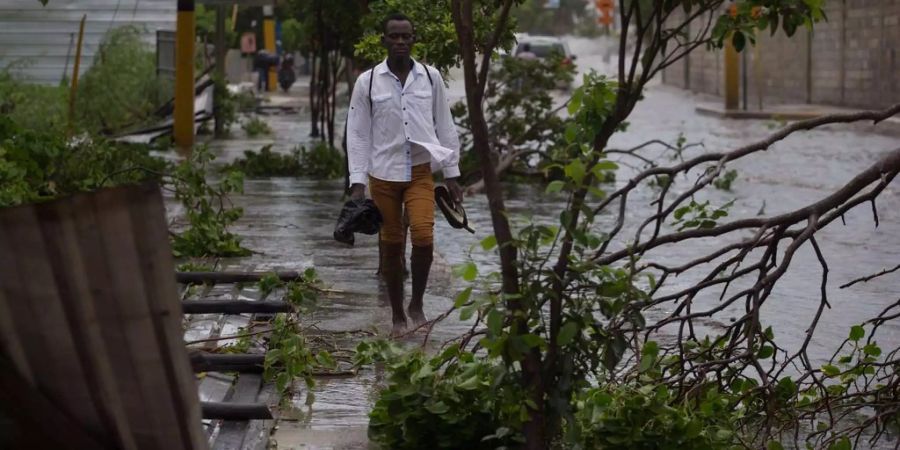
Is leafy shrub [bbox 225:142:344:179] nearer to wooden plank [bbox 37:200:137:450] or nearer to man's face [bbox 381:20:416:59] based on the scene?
man's face [bbox 381:20:416:59]

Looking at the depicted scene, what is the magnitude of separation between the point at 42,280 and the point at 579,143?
2377 millimetres

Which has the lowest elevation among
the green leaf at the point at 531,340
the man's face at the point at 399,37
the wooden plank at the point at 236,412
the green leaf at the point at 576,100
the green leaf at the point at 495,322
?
the wooden plank at the point at 236,412

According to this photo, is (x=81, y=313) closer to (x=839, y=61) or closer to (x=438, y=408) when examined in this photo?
(x=438, y=408)

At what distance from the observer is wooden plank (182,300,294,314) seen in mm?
8477

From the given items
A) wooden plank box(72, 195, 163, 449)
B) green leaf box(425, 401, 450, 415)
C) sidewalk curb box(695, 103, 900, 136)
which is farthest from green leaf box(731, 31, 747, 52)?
sidewalk curb box(695, 103, 900, 136)

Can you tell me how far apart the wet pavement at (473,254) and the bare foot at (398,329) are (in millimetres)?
68

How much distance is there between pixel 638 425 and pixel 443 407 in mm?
691

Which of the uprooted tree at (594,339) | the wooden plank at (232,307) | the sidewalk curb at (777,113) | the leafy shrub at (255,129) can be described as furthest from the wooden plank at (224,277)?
the sidewalk curb at (777,113)

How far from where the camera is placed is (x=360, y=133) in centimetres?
859

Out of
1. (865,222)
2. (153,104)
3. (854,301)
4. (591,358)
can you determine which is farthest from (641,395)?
(153,104)

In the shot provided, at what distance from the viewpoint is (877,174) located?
20.1 feet

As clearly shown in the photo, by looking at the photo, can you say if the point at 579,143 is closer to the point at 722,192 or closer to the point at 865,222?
Result: the point at 865,222

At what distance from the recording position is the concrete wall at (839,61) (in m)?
34.8

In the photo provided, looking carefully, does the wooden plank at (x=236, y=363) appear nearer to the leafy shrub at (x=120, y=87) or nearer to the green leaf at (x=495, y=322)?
the green leaf at (x=495, y=322)
